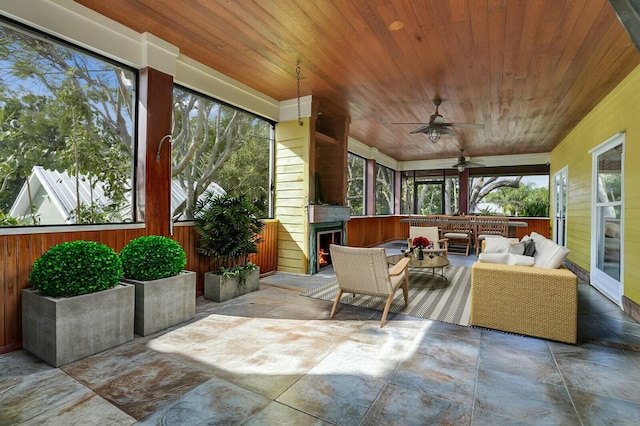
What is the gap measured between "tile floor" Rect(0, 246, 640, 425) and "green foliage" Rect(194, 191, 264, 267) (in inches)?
42.4

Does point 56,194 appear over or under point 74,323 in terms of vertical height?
over

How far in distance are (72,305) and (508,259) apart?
3730 mm

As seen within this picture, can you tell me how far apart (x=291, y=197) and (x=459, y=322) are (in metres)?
3.21

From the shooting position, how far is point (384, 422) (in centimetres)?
171

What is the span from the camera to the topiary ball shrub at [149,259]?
116 inches

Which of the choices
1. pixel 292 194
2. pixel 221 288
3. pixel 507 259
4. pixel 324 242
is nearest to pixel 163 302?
pixel 221 288

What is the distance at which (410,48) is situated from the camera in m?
3.51

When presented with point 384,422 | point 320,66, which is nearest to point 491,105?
point 320,66

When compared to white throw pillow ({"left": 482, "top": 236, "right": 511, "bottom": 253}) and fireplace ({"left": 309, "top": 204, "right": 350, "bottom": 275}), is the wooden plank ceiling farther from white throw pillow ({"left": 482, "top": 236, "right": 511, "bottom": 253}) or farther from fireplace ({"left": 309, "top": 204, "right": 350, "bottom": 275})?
white throw pillow ({"left": 482, "top": 236, "right": 511, "bottom": 253})

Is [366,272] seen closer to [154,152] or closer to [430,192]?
[154,152]

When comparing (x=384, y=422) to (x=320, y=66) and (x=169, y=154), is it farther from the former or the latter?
(x=320, y=66)

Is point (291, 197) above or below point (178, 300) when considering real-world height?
above

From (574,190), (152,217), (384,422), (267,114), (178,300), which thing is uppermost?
(267,114)

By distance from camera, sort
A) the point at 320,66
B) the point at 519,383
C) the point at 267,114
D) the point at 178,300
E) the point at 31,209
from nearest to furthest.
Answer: the point at 519,383 → the point at 31,209 → the point at 178,300 → the point at 320,66 → the point at 267,114
